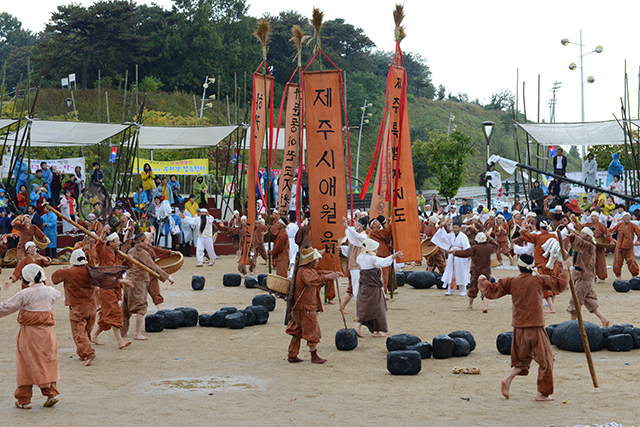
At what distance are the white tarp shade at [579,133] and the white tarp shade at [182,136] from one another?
34.9 feet

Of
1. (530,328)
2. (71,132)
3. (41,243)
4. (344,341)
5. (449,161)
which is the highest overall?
(449,161)

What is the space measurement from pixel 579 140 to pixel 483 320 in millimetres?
13242

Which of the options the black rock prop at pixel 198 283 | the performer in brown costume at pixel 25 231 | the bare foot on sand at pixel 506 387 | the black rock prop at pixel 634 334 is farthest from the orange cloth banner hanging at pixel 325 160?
the performer in brown costume at pixel 25 231

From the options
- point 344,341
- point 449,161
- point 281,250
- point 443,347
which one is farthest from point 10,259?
point 449,161

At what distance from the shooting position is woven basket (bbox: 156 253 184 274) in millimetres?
11344

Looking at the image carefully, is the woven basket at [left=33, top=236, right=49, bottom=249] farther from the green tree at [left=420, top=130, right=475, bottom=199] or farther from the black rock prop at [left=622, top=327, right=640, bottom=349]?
the green tree at [left=420, top=130, right=475, bottom=199]

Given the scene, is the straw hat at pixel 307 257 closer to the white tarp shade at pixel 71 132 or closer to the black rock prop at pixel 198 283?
the black rock prop at pixel 198 283

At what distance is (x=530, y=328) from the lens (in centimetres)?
722

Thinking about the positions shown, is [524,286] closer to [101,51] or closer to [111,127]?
[111,127]

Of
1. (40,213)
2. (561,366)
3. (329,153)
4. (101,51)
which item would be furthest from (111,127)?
(101,51)

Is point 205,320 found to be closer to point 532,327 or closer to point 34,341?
point 34,341

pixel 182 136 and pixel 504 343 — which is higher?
pixel 182 136

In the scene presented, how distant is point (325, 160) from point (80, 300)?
4127 mm

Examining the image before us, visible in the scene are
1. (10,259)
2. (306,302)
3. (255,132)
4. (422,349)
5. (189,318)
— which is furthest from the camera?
(10,259)
